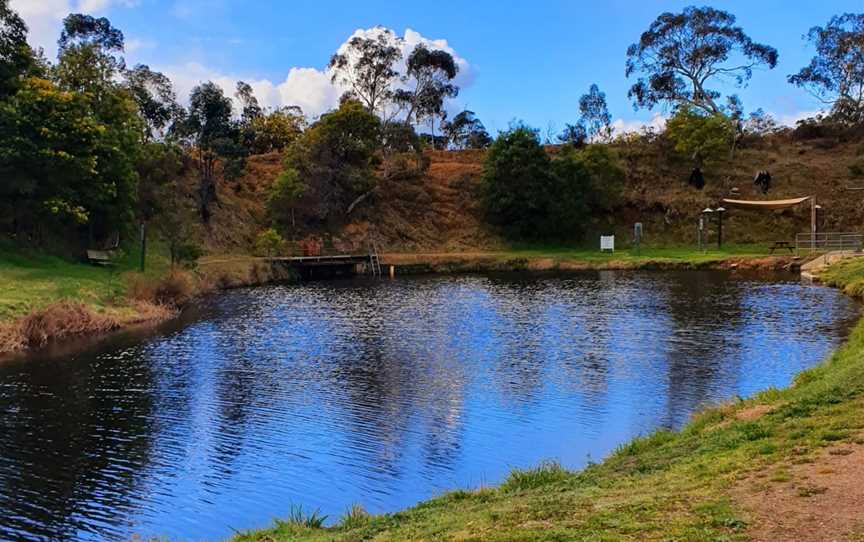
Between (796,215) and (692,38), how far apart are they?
18.4 metres

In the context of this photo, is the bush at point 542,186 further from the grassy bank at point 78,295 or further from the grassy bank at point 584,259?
the grassy bank at point 78,295

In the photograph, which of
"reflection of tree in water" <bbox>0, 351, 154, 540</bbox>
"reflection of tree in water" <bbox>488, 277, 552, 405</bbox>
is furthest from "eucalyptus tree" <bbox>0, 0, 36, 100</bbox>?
"reflection of tree in water" <bbox>488, 277, 552, 405</bbox>

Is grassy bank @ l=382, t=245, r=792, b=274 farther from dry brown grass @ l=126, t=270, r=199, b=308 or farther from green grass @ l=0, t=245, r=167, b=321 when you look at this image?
green grass @ l=0, t=245, r=167, b=321

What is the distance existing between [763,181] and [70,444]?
5864cm

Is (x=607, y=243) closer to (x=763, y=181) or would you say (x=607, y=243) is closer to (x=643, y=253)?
(x=643, y=253)

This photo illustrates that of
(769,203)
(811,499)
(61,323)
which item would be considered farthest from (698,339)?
(769,203)

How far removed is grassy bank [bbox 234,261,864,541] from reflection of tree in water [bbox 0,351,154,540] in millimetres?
3085

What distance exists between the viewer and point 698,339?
21984mm

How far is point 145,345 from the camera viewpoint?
22672 mm

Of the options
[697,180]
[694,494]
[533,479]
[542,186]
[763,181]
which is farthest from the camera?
[697,180]

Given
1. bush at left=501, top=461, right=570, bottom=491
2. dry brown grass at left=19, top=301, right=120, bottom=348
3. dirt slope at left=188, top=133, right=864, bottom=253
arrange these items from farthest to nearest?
dirt slope at left=188, top=133, right=864, bottom=253
dry brown grass at left=19, top=301, right=120, bottom=348
bush at left=501, top=461, right=570, bottom=491

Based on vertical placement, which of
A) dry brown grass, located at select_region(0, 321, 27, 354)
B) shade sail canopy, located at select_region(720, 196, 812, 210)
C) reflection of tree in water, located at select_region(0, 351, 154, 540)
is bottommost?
reflection of tree in water, located at select_region(0, 351, 154, 540)

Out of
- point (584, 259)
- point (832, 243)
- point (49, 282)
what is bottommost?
point (49, 282)

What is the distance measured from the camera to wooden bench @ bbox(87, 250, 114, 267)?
34.2 m
